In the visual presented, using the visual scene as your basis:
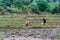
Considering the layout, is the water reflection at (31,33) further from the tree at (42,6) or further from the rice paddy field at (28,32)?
the tree at (42,6)

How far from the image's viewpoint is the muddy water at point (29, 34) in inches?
393

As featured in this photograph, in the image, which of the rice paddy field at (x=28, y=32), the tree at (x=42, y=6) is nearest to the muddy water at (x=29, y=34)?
the rice paddy field at (x=28, y=32)

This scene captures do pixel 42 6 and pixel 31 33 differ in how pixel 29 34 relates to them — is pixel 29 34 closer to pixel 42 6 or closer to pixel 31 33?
pixel 31 33

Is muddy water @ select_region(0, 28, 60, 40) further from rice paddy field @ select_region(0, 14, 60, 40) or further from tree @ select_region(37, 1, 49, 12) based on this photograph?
tree @ select_region(37, 1, 49, 12)

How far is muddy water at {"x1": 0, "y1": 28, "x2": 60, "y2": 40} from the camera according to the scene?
9984mm

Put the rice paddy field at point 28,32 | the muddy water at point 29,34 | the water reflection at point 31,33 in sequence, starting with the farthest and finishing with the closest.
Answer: the water reflection at point 31,33, the rice paddy field at point 28,32, the muddy water at point 29,34

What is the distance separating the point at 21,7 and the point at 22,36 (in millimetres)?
9948

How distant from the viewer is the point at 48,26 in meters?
12.6

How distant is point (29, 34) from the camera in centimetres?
1088

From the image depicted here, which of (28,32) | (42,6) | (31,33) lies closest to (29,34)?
(31,33)

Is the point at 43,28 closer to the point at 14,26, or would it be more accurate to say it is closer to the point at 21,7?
the point at 14,26

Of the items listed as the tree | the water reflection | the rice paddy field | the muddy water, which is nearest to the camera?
the muddy water

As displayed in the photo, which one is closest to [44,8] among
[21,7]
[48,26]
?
[21,7]

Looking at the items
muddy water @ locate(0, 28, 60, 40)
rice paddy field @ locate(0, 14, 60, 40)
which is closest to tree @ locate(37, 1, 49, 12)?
rice paddy field @ locate(0, 14, 60, 40)
